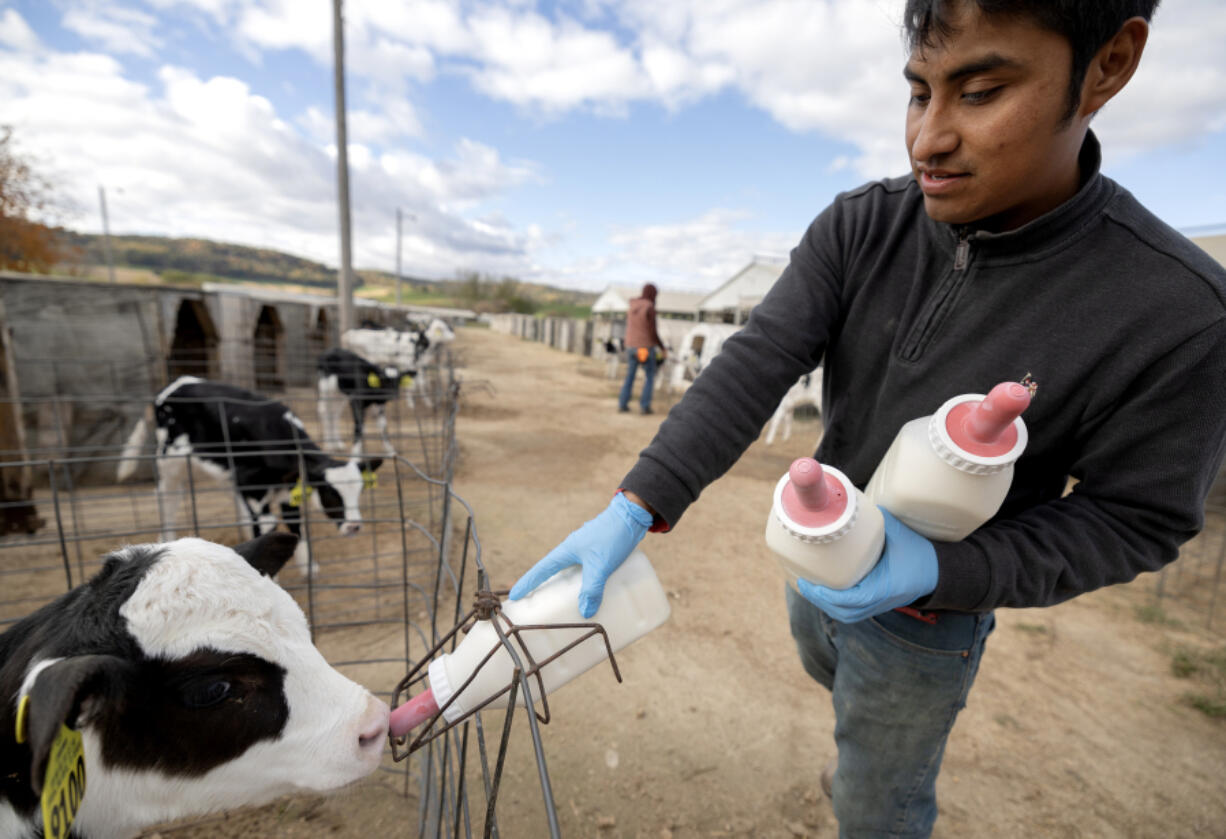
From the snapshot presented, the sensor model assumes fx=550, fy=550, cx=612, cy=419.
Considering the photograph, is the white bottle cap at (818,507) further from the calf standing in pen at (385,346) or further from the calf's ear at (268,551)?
the calf standing in pen at (385,346)

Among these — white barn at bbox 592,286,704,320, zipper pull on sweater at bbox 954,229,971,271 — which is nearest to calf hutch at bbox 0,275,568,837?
zipper pull on sweater at bbox 954,229,971,271

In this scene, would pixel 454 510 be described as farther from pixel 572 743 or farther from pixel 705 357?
pixel 705 357

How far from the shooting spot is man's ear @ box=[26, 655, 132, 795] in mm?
812

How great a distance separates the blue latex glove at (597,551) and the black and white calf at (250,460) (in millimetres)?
3103

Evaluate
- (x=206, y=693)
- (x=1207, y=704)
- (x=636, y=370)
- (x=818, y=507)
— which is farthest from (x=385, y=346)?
(x=1207, y=704)

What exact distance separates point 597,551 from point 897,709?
33.7 inches

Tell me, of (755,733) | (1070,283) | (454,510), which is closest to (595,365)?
(454,510)

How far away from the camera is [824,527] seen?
884 mm

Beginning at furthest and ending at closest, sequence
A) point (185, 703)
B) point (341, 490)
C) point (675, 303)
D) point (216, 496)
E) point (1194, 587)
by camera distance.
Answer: point (675, 303), point (216, 496), point (1194, 587), point (341, 490), point (185, 703)

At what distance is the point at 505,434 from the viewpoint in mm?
8266

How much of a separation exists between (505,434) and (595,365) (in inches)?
505

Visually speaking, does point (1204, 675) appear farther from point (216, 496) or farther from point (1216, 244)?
point (216, 496)

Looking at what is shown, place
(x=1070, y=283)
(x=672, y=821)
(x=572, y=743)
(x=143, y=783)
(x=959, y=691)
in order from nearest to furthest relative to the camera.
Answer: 1. (x=1070, y=283)
2. (x=143, y=783)
3. (x=959, y=691)
4. (x=672, y=821)
5. (x=572, y=743)

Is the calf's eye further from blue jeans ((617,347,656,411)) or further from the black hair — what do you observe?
blue jeans ((617,347,656,411))
